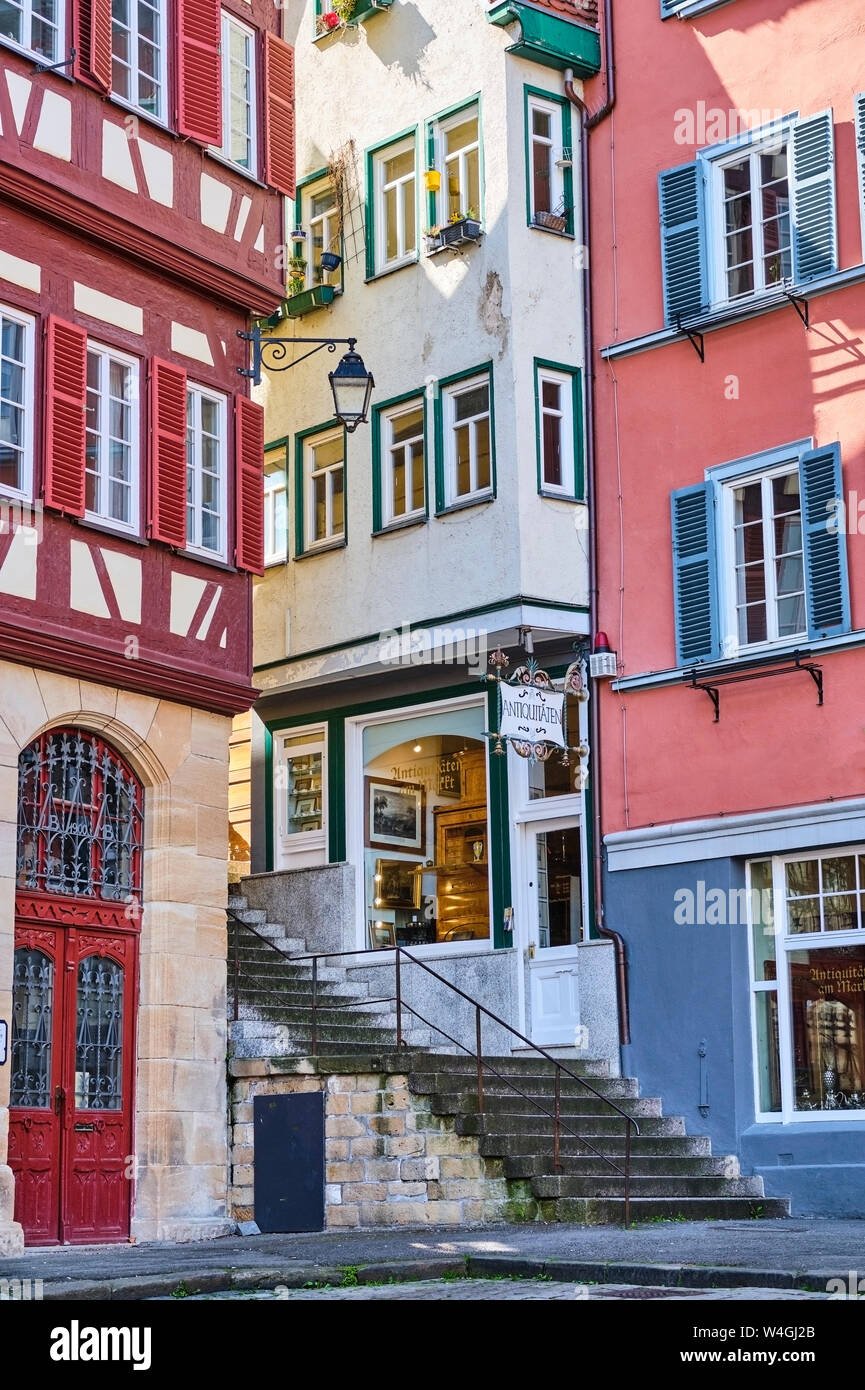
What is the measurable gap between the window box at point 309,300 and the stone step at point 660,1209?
1015 centimetres

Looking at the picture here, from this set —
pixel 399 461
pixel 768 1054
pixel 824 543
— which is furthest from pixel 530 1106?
pixel 399 461

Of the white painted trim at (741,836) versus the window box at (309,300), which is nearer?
the white painted trim at (741,836)

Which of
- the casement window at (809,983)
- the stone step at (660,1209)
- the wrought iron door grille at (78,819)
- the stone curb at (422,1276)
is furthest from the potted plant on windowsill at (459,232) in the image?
the stone curb at (422,1276)

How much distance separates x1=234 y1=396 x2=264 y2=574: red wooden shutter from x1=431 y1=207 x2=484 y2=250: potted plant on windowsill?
3410 mm

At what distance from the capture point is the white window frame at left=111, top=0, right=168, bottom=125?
1738 cm

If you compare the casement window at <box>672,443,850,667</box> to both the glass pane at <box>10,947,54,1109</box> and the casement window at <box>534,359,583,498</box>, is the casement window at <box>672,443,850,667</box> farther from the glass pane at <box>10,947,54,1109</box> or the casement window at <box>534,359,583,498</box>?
the glass pane at <box>10,947,54,1109</box>

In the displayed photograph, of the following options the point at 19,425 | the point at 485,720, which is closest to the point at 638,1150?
the point at 485,720

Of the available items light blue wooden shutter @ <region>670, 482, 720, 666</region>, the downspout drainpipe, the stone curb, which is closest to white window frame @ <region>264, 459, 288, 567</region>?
the downspout drainpipe

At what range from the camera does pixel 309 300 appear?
2261 cm

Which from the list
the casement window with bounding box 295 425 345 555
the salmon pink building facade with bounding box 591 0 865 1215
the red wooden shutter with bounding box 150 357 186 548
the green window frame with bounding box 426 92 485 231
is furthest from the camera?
the casement window with bounding box 295 425 345 555

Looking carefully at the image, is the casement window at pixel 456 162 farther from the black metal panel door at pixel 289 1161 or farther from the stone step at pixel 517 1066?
the black metal panel door at pixel 289 1161

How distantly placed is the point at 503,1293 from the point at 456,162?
13.5m

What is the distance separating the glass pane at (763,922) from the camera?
18.5 meters

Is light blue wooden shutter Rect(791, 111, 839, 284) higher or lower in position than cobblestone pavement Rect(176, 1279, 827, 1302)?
higher
